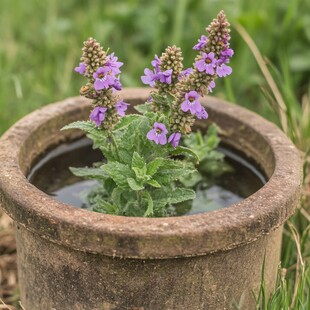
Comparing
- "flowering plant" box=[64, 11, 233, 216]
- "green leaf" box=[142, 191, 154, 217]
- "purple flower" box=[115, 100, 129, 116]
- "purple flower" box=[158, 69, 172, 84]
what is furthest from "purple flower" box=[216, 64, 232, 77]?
"green leaf" box=[142, 191, 154, 217]

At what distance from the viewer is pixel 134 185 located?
1826 millimetres

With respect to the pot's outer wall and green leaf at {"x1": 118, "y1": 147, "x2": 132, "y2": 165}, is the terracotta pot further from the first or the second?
green leaf at {"x1": 118, "y1": 147, "x2": 132, "y2": 165}

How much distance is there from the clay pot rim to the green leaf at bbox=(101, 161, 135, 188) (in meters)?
0.14

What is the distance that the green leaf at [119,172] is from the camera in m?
1.88

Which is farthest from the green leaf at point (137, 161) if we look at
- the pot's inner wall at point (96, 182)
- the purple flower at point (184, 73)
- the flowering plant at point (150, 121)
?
the pot's inner wall at point (96, 182)

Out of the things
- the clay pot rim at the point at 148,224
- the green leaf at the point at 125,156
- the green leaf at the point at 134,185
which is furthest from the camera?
the green leaf at the point at 125,156

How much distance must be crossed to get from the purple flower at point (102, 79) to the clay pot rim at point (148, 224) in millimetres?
321

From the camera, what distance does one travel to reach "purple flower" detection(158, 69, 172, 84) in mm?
1848

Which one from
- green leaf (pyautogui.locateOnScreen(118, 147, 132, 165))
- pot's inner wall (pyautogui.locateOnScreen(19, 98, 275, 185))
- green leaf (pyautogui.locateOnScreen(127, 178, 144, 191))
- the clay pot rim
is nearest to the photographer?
the clay pot rim

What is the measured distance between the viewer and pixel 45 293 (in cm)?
196

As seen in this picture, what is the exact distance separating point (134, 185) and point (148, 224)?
0.14 meters

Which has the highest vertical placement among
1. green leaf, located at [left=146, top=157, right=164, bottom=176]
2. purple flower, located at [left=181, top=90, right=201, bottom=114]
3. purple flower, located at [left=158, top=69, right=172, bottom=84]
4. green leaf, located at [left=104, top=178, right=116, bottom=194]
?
purple flower, located at [left=158, top=69, right=172, bottom=84]

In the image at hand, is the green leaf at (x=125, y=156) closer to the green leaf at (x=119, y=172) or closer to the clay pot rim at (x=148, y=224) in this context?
the green leaf at (x=119, y=172)

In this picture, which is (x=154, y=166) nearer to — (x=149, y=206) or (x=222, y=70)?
(x=149, y=206)
